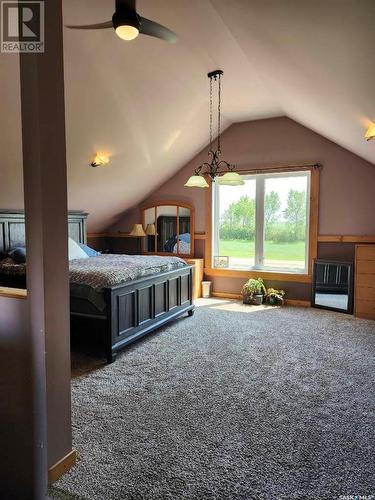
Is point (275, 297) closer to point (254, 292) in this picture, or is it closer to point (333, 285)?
point (254, 292)

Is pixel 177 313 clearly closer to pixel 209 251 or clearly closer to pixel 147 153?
pixel 209 251

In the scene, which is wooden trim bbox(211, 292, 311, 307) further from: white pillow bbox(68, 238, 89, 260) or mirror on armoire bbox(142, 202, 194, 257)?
white pillow bbox(68, 238, 89, 260)

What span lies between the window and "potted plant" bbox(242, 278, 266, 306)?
38 cm

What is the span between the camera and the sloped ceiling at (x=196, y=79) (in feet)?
7.48

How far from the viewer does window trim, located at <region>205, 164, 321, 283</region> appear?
5.53 meters

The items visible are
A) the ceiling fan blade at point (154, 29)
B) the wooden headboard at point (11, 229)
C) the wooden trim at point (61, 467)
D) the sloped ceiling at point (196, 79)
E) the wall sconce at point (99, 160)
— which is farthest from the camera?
the wall sconce at point (99, 160)

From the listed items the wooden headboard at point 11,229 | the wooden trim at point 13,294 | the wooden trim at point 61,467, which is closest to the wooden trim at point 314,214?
the wooden headboard at point 11,229

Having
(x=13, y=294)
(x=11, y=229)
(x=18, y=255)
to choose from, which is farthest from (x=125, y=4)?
(x=11, y=229)

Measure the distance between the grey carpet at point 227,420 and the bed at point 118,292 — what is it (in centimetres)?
28

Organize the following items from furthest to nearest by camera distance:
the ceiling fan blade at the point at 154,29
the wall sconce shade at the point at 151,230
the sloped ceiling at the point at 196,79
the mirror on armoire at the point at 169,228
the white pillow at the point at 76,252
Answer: the wall sconce shade at the point at 151,230, the mirror on armoire at the point at 169,228, the white pillow at the point at 76,252, the ceiling fan blade at the point at 154,29, the sloped ceiling at the point at 196,79

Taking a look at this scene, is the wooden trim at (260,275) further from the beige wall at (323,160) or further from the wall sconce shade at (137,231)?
the wall sconce shade at (137,231)

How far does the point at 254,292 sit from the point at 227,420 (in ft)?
11.6

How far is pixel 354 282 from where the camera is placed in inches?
197

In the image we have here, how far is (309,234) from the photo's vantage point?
18.4 ft
